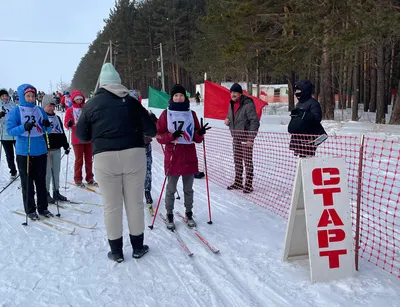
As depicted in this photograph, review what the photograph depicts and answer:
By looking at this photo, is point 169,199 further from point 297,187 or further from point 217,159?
point 217,159

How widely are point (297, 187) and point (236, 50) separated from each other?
1321cm

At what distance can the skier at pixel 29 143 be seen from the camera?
468cm

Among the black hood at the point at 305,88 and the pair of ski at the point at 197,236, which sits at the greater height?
the black hood at the point at 305,88

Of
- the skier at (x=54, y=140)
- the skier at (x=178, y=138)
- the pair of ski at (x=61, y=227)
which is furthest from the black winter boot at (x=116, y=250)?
the skier at (x=54, y=140)

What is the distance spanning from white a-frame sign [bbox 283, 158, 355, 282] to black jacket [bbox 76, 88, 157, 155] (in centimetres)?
178

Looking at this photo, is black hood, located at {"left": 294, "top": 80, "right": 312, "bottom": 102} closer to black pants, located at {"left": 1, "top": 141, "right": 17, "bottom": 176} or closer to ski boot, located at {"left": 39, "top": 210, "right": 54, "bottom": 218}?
ski boot, located at {"left": 39, "top": 210, "right": 54, "bottom": 218}

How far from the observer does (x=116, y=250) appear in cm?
359

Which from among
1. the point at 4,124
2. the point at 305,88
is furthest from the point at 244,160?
the point at 4,124

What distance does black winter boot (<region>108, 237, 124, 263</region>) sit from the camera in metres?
3.56

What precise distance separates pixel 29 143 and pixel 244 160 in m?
3.70

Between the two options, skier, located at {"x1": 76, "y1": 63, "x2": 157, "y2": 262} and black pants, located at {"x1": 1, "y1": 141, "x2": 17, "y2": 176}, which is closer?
skier, located at {"x1": 76, "y1": 63, "x2": 157, "y2": 262}

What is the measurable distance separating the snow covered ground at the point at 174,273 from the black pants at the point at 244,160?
1.50 metres

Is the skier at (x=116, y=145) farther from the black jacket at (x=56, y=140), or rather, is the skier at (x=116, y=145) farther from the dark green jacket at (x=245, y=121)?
the dark green jacket at (x=245, y=121)

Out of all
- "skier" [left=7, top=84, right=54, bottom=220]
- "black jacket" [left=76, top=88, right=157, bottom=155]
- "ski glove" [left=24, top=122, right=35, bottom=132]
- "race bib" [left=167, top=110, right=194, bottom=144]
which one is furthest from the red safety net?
"ski glove" [left=24, top=122, right=35, bottom=132]
